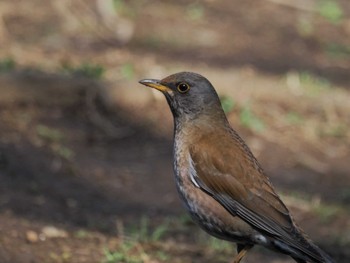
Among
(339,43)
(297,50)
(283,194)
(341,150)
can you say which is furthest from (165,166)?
(339,43)

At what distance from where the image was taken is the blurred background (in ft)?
27.9

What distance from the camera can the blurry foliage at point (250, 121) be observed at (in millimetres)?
11742

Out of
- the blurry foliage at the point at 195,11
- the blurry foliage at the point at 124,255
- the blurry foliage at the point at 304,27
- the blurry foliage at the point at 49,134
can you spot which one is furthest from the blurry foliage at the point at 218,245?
the blurry foliage at the point at 304,27

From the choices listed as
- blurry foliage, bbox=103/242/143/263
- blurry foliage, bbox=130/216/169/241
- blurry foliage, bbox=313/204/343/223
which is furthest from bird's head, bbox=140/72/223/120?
blurry foliage, bbox=313/204/343/223

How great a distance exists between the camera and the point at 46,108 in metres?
11.1

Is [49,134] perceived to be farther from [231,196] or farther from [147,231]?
[231,196]

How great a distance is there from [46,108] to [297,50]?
4839 mm

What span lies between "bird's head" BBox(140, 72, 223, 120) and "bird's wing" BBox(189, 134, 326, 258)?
312 mm

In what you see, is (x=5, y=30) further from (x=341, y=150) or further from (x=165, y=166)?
(x=341, y=150)

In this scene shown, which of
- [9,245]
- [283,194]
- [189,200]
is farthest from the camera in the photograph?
[283,194]

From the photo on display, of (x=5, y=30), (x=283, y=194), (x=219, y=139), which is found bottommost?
(x=283, y=194)

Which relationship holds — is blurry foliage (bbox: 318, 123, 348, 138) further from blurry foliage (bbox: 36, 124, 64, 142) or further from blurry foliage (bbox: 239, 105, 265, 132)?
blurry foliage (bbox: 36, 124, 64, 142)

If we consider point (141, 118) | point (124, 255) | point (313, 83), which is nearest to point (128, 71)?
point (141, 118)

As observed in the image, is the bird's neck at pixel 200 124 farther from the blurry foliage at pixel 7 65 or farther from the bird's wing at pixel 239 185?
the blurry foliage at pixel 7 65
